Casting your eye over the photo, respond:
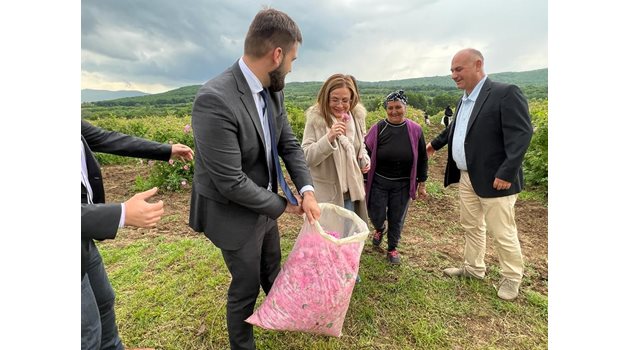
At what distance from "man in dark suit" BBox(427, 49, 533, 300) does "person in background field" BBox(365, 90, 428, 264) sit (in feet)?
1.13

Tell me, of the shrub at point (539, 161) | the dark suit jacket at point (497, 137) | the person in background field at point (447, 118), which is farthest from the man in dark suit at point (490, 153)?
the person in background field at point (447, 118)

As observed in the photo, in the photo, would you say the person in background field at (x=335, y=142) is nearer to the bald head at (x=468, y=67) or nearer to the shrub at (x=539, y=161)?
the bald head at (x=468, y=67)

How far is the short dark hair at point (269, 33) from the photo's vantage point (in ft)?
4.70

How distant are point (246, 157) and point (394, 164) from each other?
1.79 meters

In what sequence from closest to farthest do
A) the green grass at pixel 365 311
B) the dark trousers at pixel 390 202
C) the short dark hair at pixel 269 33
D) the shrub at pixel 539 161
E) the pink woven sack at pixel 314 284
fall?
the short dark hair at pixel 269 33 < the pink woven sack at pixel 314 284 < the green grass at pixel 365 311 < the dark trousers at pixel 390 202 < the shrub at pixel 539 161

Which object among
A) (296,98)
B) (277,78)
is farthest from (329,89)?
(296,98)

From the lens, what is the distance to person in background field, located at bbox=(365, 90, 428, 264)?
9.54ft

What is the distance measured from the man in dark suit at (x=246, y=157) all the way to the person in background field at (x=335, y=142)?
0.59m

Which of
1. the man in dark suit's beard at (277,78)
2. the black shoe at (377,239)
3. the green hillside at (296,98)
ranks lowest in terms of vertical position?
the black shoe at (377,239)

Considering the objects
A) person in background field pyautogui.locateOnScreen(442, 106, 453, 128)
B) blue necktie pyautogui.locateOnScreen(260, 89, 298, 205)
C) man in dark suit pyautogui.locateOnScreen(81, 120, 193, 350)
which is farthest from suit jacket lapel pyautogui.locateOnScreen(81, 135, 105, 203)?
person in background field pyautogui.locateOnScreen(442, 106, 453, 128)

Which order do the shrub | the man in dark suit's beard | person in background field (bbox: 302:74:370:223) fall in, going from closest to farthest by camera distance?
1. the man in dark suit's beard
2. person in background field (bbox: 302:74:370:223)
3. the shrub

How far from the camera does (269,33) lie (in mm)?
1440

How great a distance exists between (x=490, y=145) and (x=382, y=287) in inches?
59.7

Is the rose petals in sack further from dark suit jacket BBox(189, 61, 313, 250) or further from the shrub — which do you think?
the shrub
